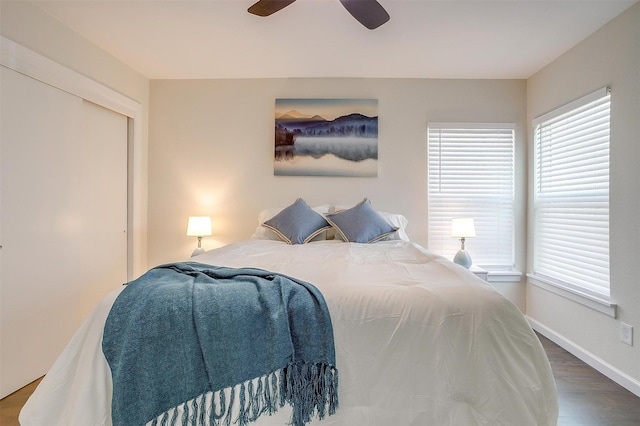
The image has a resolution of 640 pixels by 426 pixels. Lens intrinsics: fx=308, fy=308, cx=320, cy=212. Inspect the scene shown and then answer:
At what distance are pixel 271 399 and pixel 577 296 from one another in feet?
8.63

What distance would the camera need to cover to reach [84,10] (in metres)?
2.24

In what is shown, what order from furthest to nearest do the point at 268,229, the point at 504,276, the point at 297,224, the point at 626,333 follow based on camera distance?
the point at 504,276
the point at 268,229
the point at 297,224
the point at 626,333

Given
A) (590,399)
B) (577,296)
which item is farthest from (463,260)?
(590,399)

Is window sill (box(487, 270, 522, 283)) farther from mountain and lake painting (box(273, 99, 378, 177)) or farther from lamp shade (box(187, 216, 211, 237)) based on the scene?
lamp shade (box(187, 216, 211, 237))

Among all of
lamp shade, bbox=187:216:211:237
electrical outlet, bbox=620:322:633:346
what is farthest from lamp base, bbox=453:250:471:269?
lamp shade, bbox=187:216:211:237

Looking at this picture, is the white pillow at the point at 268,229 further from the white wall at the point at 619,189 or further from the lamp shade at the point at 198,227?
the white wall at the point at 619,189

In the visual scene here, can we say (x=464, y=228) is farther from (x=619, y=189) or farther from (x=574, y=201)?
(x=619, y=189)

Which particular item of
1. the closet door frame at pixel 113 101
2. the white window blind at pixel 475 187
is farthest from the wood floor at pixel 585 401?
the closet door frame at pixel 113 101

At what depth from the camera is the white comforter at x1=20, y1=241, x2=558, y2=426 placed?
1.11 meters

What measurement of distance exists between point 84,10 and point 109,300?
2270 mm

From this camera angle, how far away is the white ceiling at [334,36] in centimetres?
216

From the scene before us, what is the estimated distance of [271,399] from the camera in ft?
3.74

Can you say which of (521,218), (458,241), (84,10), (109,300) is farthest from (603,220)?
(84,10)

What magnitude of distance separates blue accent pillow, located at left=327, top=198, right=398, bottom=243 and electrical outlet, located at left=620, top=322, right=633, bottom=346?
1.65 meters
